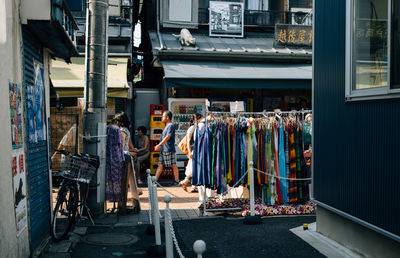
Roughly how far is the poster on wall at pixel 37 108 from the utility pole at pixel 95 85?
1.51 meters

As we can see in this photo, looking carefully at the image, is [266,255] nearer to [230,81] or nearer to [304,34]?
[230,81]

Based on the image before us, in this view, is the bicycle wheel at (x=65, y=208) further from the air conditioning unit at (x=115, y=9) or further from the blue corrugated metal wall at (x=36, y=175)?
the air conditioning unit at (x=115, y=9)

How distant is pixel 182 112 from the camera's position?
14.7 m

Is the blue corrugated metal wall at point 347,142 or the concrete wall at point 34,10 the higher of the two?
the concrete wall at point 34,10

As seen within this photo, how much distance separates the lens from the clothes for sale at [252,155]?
876 centimetres

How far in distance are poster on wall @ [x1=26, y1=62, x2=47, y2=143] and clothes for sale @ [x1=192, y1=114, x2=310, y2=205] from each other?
10.8 feet

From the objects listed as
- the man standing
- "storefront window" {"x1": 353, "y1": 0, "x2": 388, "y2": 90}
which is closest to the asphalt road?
"storefront window" {"x1": 353, "y1": 0, "x2": 388, "y2": 90}

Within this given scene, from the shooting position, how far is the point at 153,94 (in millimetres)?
15992

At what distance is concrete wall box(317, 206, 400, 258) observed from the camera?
5.33 m

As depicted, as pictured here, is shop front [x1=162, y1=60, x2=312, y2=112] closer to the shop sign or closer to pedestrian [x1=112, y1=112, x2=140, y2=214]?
the shop sign

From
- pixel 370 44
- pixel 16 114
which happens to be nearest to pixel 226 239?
pixel 370 44

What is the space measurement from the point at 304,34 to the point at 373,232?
38.1ft

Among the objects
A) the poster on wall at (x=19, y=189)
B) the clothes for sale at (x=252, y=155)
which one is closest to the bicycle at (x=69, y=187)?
the poster on wall at (x=19, y=189)

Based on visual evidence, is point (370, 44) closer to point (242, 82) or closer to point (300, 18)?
point (242, 82)
